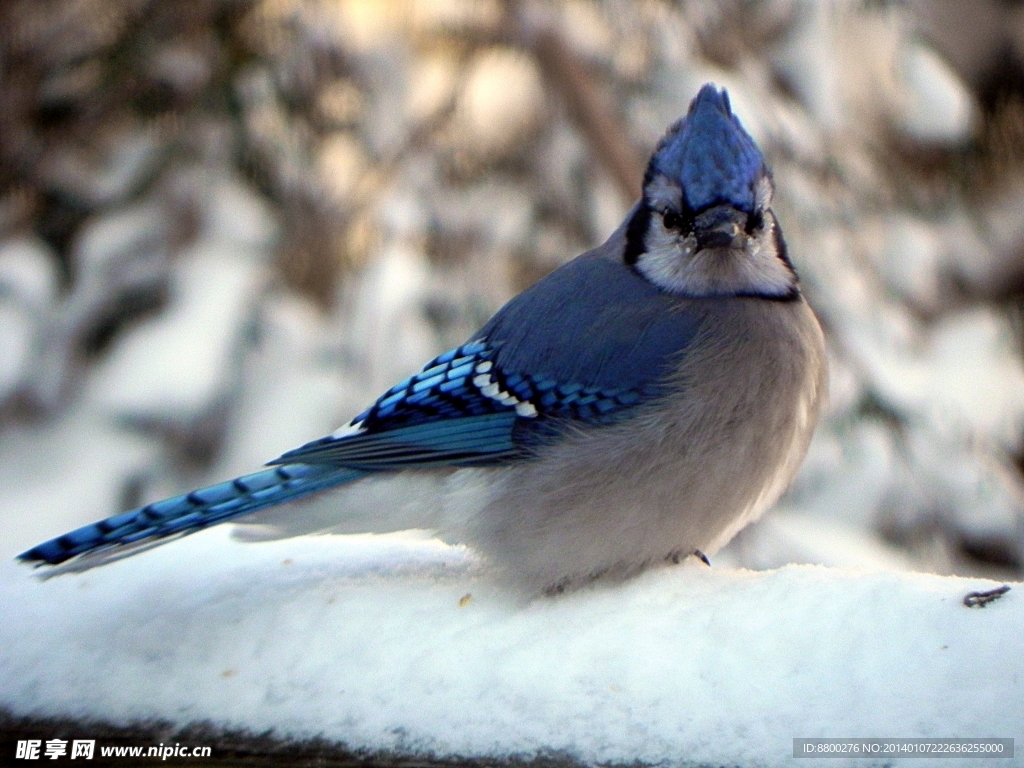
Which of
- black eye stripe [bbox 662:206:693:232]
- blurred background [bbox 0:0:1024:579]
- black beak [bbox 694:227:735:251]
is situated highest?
blurred background [bbox 0:0:1024:579]

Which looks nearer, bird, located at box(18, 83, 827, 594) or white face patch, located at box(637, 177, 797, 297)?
bird, located at box(18, 83, 827, 594)

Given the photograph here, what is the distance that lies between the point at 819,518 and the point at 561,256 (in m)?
1.05

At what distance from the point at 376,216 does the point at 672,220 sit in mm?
1765

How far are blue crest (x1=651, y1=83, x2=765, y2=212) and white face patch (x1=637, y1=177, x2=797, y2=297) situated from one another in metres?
0.06

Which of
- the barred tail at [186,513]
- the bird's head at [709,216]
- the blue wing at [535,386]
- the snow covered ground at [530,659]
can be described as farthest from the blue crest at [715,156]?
the barred tail at [186,513]

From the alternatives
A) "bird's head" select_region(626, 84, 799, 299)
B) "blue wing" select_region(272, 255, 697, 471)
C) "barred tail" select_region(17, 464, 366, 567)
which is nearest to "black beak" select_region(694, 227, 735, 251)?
"bird's head" select_region(626, 84, 799, 299)

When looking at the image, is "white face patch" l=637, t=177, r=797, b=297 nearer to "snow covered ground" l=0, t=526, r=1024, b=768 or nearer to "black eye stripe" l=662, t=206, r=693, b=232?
"black eye stripe" l=662, t=206, r=693, b=232

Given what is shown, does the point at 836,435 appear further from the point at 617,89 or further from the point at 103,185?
the point at 103,185

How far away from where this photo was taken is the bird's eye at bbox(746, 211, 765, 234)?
152cm

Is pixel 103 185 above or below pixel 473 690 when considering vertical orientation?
above

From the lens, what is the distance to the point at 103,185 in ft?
11.1

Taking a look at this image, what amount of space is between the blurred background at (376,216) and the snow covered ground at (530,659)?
1.66 m

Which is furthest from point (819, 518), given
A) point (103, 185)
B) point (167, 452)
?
point (103, 185)

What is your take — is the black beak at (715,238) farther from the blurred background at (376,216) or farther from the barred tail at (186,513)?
the blurred background at (376,216)
